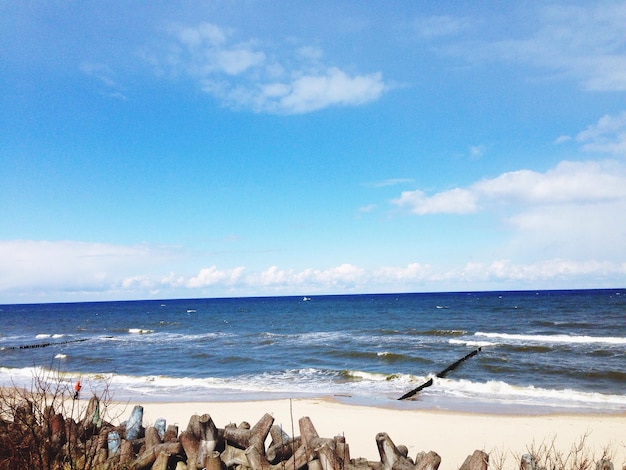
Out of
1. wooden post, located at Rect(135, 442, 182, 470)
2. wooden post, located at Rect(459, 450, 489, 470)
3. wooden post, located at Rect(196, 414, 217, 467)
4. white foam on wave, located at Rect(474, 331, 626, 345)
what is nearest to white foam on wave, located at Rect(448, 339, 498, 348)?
white foam on wave, located at Rect(474, 331, 626, 345)

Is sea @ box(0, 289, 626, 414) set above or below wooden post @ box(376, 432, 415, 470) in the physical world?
below

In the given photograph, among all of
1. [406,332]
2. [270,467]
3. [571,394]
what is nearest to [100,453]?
[270,467]

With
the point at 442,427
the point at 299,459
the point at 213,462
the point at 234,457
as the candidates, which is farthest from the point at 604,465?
the point at 442,427

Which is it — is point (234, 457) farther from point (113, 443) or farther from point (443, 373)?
point (443, 373)

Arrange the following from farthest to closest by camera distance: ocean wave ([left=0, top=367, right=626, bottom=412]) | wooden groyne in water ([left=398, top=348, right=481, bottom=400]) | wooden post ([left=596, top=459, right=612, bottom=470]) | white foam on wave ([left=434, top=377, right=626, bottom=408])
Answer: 1. wooden groyne in water ([left=398, top=348, right=481, bottom=400])
2. ocean wave ([left=0, top=367, right=626, bottom=412])
3. white foam on wave ([left=434, top=377, right=626, bottom=408])
4. wooden post ([left=596, top=459, right=612, bottom=470])

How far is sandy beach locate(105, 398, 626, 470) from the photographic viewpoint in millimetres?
12000

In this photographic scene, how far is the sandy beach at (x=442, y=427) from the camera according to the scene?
12.0 m

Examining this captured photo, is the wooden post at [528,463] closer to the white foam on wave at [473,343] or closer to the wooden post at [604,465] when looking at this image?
the wooden post at [604,465]

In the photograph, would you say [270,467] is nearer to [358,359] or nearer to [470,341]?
[358,359]

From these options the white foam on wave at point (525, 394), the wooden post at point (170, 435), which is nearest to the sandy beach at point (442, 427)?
the white foam on wave at point (525, 394)

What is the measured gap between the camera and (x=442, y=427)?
14.1 metres

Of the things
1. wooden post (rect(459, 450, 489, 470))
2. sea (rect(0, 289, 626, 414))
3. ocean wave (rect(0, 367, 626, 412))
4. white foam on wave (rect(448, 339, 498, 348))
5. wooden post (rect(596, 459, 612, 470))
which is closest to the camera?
wooden post (rect(596, 459, 612, 470))

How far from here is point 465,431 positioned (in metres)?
13.7

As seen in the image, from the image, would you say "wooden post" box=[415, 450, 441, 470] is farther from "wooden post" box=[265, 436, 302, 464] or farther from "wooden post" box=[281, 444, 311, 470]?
"wooden post" box=[265, 436, 302, 464]
